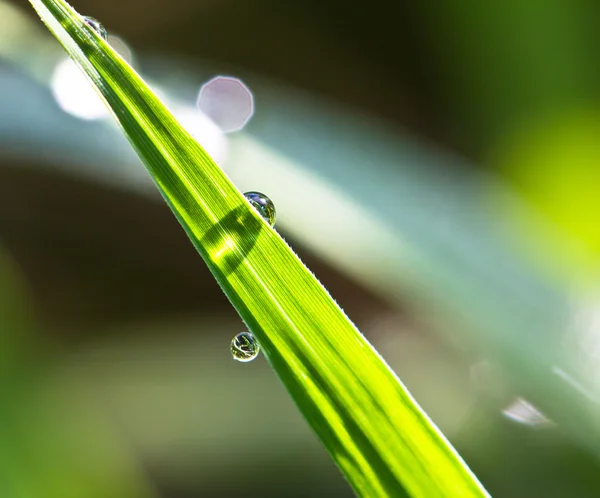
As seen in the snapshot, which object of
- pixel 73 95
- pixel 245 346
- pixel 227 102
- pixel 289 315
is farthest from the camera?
pixel 227 102

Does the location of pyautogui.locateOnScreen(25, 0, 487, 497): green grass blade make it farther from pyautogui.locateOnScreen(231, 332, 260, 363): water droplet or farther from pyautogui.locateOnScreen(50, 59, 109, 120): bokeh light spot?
pyautogui.locateOnScreen(50, 59, 109, 120): bokeh light spot

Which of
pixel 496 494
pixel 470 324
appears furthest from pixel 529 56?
pixel 496 494

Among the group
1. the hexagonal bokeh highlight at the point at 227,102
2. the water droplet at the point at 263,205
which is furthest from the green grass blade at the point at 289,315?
the hexagonal bokeh highlight at the point at 227,102

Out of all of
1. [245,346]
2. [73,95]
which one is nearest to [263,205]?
[245,346]

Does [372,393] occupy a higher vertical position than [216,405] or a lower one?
lower

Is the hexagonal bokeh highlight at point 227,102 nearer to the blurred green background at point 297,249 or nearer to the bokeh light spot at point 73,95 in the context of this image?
the blurred green background at point 297,249

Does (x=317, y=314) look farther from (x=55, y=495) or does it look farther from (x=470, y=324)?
(x=55, y=495)

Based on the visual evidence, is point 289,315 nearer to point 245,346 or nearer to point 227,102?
point 245,346
